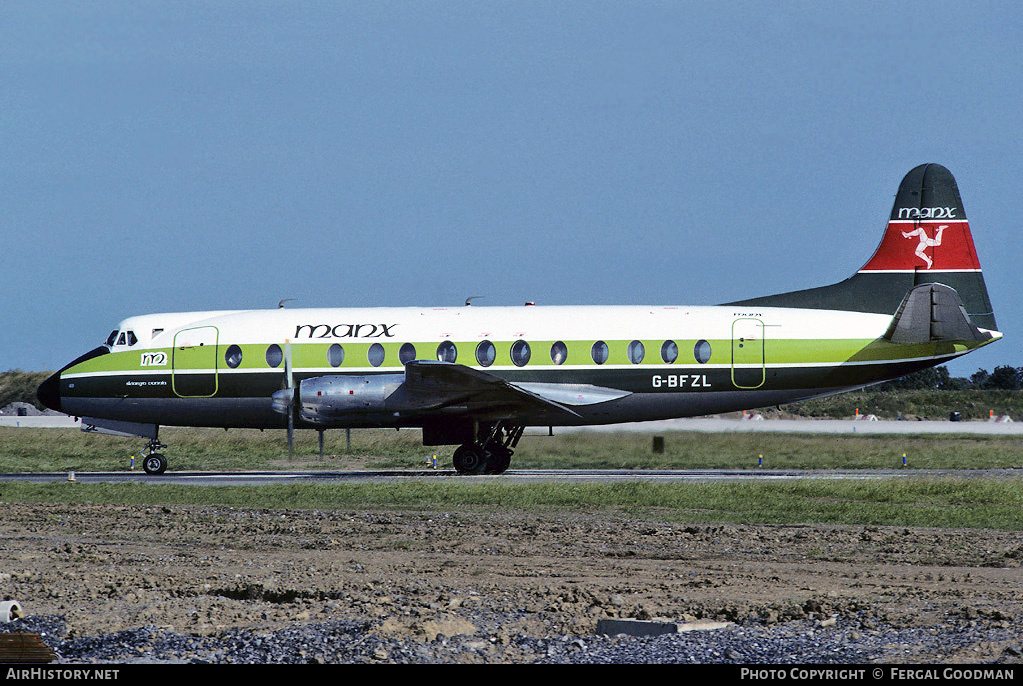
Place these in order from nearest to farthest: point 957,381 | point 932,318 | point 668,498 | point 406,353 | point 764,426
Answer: point 668,498
point 932,318
point 406,353
point 764,426
point 957,381

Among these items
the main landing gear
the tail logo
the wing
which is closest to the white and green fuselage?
the wing

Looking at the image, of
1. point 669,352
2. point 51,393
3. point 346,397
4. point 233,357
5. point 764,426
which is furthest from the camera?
point 764,426

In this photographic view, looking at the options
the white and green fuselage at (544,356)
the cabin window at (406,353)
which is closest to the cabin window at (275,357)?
the white and green fuselage at (544,356)

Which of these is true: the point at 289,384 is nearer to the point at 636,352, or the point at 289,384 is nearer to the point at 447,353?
the point at 447,353

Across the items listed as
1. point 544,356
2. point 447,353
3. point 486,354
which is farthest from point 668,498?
point 447,353

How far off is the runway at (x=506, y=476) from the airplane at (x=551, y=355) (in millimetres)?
1304

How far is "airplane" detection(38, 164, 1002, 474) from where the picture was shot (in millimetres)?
25125

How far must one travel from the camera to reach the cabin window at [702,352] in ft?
83.1

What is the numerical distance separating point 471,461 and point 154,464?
819cm

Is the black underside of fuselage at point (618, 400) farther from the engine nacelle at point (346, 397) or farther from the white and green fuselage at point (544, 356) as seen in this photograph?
the engine nacelle at point (346, 397)

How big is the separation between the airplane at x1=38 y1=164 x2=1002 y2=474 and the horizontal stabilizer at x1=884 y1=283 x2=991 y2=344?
0.03m

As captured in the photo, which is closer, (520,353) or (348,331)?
(520,353)

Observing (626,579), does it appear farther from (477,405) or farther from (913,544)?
(477,405)

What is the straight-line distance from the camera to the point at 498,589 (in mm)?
11828
